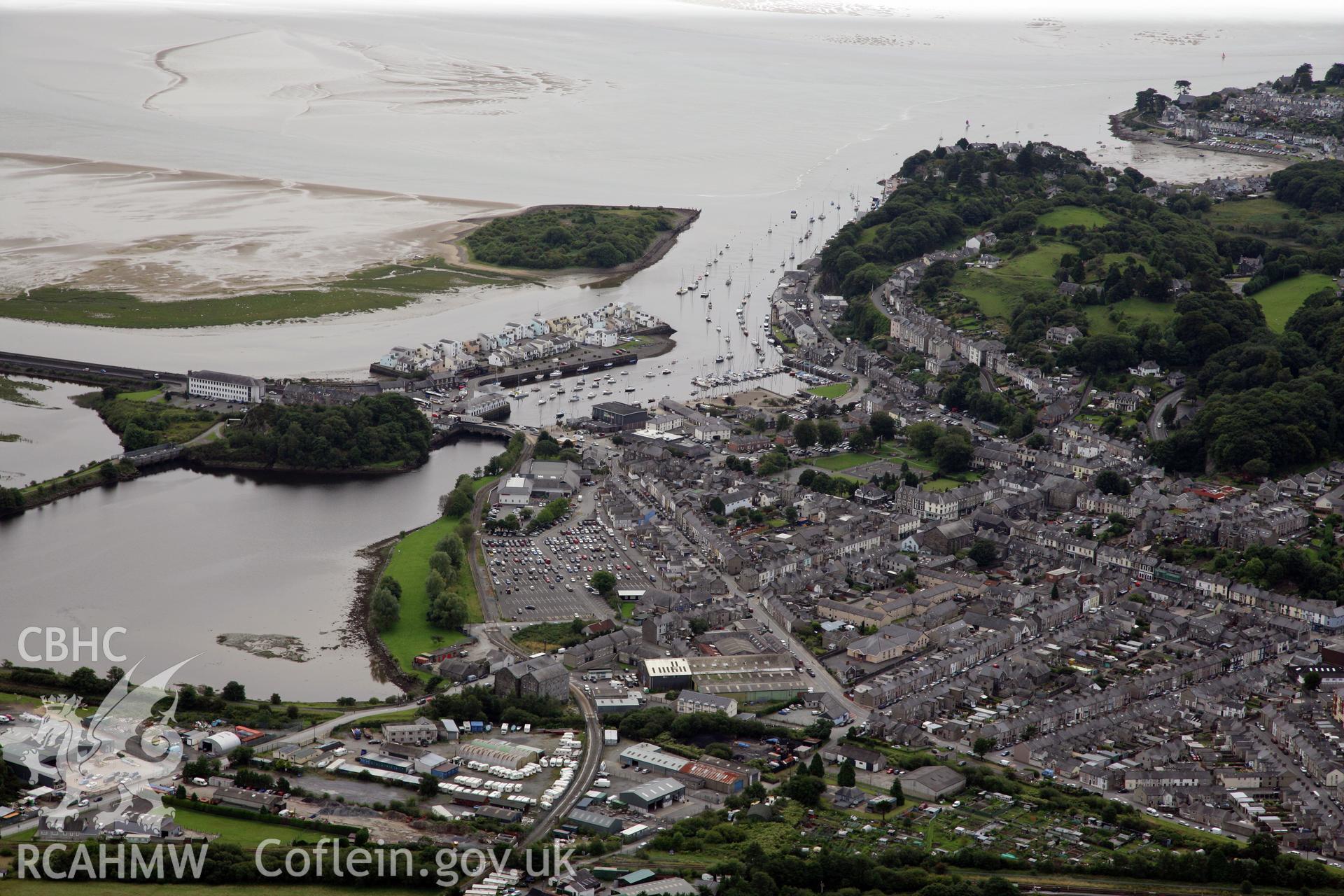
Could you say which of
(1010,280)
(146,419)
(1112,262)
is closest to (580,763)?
(146,419)

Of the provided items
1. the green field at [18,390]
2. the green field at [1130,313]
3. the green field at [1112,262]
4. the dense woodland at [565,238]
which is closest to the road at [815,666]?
the green field at [1130,313]

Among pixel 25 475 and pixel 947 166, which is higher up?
pixel 947 166

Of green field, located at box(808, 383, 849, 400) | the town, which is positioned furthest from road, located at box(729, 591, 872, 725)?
green field, located at box(808, 383, 849, 400)

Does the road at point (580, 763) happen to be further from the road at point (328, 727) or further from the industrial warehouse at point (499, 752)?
the road at point (328, 727)

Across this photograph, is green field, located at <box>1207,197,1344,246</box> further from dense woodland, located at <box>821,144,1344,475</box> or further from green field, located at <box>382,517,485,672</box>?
green field, located at <box>382,517,485,672</box>

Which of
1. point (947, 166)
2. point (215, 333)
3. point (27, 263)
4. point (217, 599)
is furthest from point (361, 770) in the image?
point (947, 166)

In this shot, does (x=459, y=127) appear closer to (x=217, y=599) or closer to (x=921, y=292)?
(x=921, y=292)

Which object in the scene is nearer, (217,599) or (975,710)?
(975,710)
